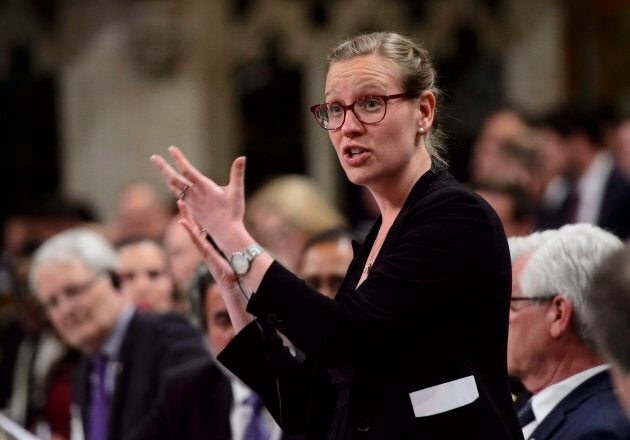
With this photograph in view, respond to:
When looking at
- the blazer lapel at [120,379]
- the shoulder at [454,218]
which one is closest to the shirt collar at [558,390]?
the shoulder at [454,218]

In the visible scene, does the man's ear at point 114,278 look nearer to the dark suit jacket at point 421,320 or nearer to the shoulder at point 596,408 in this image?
the shoulder at point 596,408

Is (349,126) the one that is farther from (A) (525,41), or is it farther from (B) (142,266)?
(A) (525,41)

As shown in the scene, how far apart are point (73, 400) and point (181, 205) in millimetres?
3153

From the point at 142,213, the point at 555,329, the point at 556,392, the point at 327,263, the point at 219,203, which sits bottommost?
the point at 142,213

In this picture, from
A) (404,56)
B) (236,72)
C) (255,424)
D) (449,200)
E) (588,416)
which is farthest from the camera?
(236,72)

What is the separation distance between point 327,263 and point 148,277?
5.99 feet

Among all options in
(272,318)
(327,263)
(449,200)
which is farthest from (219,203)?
(327,263)

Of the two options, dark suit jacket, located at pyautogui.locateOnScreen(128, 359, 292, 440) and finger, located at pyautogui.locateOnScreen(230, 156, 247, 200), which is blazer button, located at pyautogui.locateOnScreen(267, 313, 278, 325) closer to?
finger, located at pyautogui.locateOnScreen(230, 156, 247, 200)

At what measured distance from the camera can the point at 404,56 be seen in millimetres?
3162

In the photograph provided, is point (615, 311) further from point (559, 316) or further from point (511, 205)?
point (511, 205)

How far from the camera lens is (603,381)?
3709 mm

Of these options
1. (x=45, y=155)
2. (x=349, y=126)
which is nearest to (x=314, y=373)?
(x=349, y=126)

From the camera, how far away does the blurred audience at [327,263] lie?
535 centimetres

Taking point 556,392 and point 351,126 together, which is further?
point 556,392
